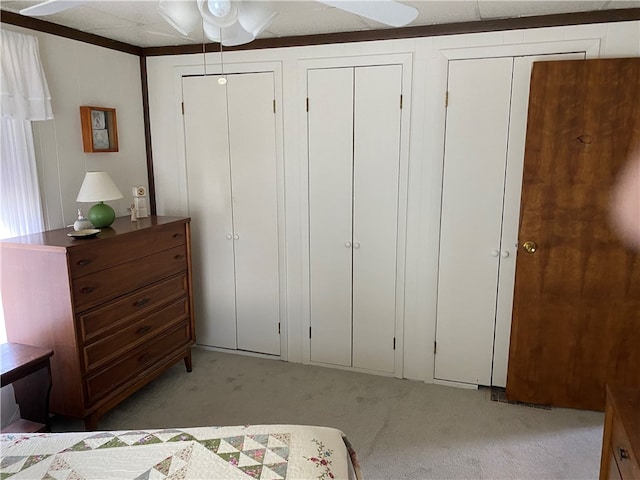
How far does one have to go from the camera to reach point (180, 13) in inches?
63.4

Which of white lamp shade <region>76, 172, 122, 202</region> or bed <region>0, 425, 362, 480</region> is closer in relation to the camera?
bed <region>0, 425, 362, 480</region>

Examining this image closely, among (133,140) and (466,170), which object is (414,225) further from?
(133,140)

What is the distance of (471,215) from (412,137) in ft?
1.95

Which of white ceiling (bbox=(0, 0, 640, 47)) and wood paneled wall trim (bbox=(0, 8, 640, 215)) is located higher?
white ceiling (bbox=(0, 0, 640, 47))

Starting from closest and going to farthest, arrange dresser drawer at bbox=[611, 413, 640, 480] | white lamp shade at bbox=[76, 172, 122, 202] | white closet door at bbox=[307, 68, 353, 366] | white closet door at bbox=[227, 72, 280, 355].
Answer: dresser drawer at bbox=[611, 413, 640, 480], white lamp shade at bbox=[76, 172, 122, 202], white closet door at bbox=[307, 68, 353, 366], white closet door at bbox=[227, 72, 280, 355]

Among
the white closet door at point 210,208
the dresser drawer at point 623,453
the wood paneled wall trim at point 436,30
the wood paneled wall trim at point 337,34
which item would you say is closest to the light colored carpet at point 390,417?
the white closet door at point 210,208

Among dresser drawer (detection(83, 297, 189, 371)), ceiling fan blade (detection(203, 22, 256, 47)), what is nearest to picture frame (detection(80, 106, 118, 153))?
dresser drawer (detection(83, 297, 189, 371))

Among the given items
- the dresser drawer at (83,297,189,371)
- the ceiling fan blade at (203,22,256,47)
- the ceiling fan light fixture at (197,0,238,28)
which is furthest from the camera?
the dresser drawer at (83,297,189,371)

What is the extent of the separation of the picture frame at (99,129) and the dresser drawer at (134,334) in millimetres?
1096

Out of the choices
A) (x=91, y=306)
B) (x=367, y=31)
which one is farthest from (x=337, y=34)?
(x=91, y=306)

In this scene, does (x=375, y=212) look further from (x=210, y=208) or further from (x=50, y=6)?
(x=50, y=6)

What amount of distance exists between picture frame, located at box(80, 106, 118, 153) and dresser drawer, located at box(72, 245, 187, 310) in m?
0.79

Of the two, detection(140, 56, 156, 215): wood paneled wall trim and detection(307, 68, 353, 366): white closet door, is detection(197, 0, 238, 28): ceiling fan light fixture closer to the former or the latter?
detection(307, 68, 353, 366): white closet door

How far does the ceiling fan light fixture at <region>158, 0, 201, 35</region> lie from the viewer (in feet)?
5.18
